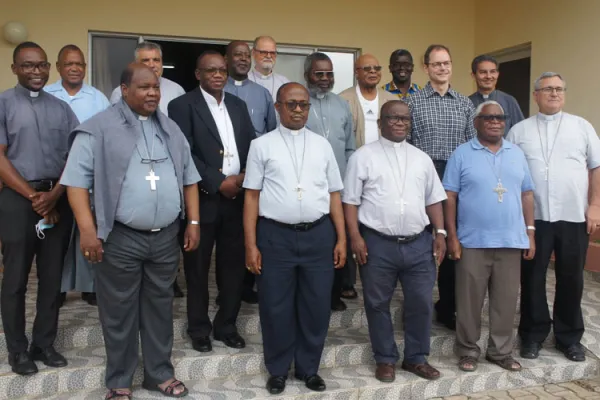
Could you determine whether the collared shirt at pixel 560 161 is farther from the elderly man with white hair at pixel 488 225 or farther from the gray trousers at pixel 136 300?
the gray trousers at pixel 136 300

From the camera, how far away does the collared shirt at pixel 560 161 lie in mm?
4508

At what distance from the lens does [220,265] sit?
4.32 meters

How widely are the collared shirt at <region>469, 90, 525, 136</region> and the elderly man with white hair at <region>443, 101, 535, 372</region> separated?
→ 694mm

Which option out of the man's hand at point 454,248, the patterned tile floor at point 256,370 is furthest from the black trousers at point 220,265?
the man's hand at point 454,248

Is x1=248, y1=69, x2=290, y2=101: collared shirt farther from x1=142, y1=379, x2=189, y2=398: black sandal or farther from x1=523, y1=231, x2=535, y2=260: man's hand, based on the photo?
x1=142, y1=379, x2=189, y2=398: black sandal

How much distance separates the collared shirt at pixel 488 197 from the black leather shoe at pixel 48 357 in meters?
2.88

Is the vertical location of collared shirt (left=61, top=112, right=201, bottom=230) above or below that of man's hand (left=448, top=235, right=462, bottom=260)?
above

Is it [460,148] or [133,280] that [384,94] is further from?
[133,280]

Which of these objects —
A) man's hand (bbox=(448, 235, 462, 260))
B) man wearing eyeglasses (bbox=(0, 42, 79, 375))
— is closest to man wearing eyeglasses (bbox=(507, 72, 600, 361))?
man's hand (bbox=(448, 235, 462, 260))

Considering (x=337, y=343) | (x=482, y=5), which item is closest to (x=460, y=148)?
(x=337, y=343)

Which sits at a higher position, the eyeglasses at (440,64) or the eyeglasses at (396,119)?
the eyeglasses at (440,64)

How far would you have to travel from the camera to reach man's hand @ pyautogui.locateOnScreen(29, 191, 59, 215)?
3693 mm

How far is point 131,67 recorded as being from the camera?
359cm

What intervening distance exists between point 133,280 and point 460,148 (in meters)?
2.46
